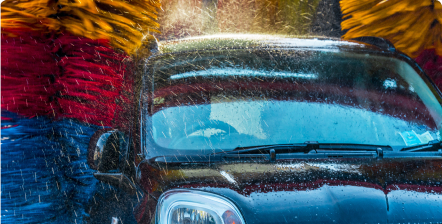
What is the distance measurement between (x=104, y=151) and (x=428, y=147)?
1.60 meters

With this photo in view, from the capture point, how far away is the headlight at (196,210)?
1.11 meters

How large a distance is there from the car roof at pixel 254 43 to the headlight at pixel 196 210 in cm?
94

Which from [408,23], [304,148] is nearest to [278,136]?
[304,148]

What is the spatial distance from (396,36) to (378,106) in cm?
302

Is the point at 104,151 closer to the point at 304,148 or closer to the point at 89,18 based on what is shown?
the point at 304,148

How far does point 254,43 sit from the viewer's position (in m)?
1.93

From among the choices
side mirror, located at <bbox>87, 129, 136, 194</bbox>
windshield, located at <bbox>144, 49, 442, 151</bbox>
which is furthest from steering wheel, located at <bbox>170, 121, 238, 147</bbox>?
side mirror, located at <bbox>87, 129, 136, 194</bbox>

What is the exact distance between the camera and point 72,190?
3.36 m

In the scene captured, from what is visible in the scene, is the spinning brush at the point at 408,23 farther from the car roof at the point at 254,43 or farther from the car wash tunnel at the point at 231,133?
the car roof at the point at 254,43

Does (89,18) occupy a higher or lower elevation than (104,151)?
higher

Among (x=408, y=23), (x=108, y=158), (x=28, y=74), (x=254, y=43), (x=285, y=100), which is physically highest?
(x=408, y=23)

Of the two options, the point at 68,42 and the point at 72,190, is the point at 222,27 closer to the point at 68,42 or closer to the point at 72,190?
the point at 68,42

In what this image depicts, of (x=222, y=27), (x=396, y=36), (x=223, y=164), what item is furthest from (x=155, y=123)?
(x=222, y=27)

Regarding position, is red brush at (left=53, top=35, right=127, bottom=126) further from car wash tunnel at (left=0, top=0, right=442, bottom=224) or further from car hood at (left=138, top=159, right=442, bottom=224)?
car hood at (left=138, top=159, right=442, bottom=224)
